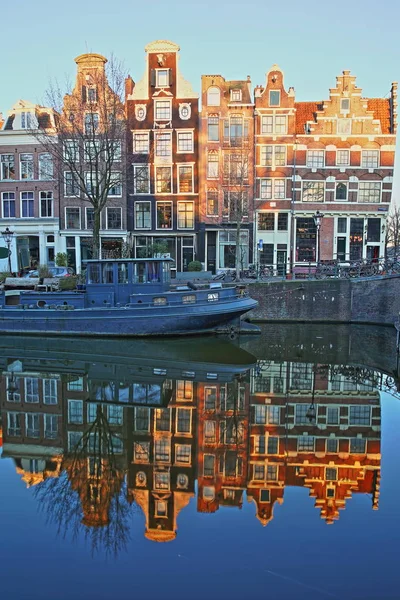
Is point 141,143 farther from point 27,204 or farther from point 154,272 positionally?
point 154,272

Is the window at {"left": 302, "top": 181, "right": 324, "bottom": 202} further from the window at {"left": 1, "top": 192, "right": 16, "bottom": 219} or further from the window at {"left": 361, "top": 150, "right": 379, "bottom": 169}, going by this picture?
the window at {"left": 1, "top": 192, "right": 16, "bottom": 219}

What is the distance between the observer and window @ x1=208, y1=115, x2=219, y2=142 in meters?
38.5

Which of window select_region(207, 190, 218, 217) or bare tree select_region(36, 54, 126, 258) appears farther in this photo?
window select_region(207, 190, 218, 217)

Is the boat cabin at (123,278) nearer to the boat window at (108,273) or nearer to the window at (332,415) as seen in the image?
the boat window at (108,273)

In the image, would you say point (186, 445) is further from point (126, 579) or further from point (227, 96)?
point (227, 96)

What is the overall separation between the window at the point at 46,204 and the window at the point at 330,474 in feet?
116

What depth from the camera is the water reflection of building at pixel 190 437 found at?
8.34 metres

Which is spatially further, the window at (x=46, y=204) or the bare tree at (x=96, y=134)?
the window at (x=46, y=204)

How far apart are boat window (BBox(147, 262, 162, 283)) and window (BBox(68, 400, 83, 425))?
33.2 ft

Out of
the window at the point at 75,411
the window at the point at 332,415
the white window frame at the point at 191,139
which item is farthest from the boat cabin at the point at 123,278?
the white window frame at the point at 191,139

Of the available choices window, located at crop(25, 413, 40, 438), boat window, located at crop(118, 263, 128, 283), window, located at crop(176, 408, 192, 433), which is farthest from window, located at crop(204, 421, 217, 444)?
boat window, located at crop(118, 263, 128, 283)

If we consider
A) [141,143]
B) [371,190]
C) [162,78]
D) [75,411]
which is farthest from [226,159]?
[75,411]

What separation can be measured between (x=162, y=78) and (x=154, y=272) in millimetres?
22456

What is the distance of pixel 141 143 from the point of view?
39000mm
